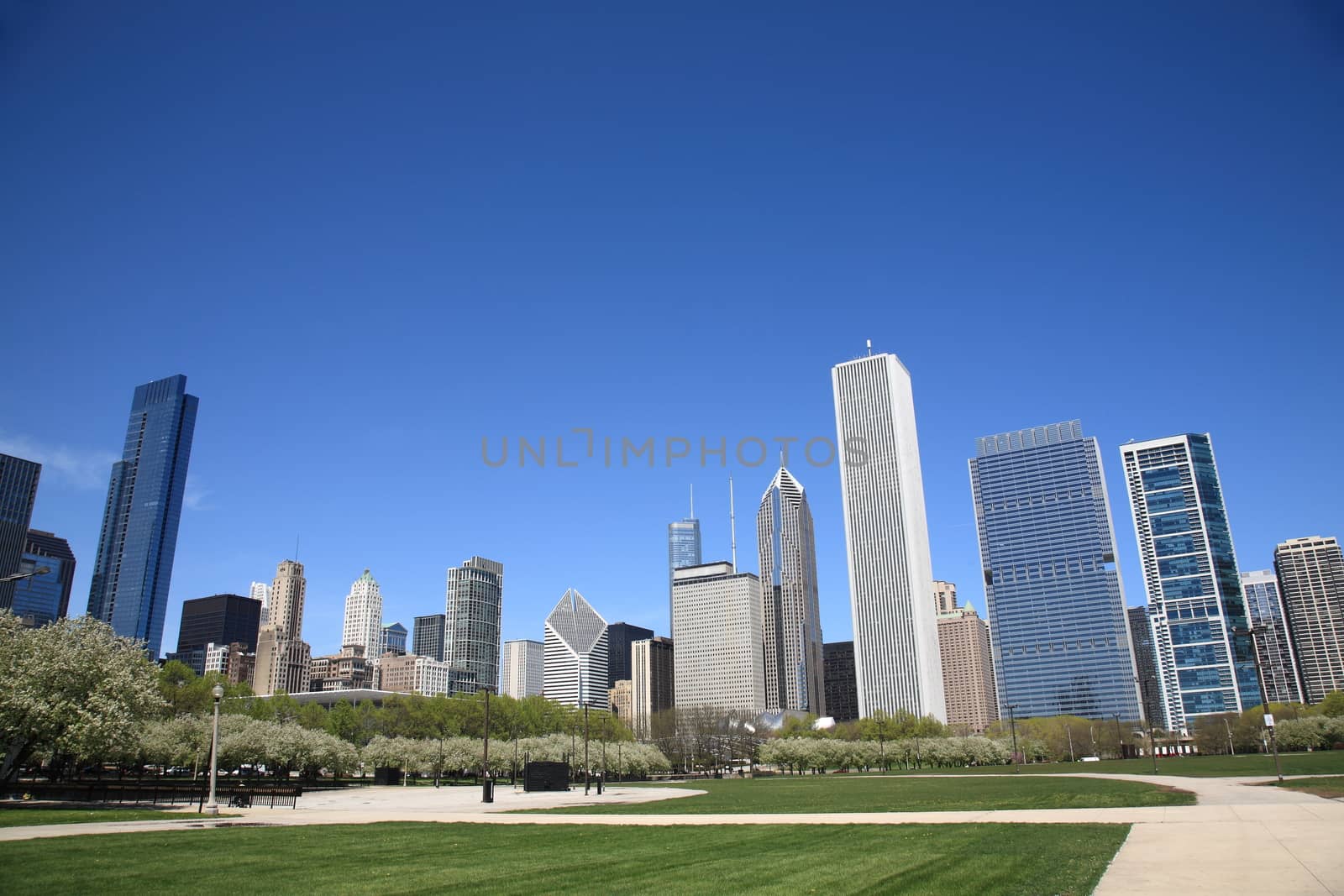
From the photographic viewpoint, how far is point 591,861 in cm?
1839

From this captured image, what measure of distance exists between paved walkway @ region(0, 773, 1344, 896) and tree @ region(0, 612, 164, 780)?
9.46 meters

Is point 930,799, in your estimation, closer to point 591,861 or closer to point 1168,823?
point 1168,823

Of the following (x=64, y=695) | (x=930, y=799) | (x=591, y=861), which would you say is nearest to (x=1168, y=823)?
(x=930, y=799)

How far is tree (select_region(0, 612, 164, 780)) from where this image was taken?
39297 mm

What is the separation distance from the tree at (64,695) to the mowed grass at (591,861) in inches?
778

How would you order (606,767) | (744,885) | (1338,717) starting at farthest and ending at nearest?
(1338,717) → (606,767) → (744,885)

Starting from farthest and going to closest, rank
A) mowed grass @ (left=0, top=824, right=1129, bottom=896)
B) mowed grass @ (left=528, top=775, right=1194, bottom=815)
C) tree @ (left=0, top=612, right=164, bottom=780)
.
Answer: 1. tree @ (left=0, top=612, right=164, bottom=780)
2. mowed grass @ (left=528, top=775, right=1194, bottom=815)
3. mowed grass @ (left=0, top=824, right=1129, bottom=896)

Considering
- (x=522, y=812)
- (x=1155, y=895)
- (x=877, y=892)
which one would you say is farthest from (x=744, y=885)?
(x=522, y=812)

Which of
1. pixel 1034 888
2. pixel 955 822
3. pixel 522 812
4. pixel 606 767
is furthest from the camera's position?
pixel 606 767

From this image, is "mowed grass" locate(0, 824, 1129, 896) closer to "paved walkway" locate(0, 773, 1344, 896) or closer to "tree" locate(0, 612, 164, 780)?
"paved walkway" locate(0, 773, 1344, 896)

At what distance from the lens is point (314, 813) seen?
36.4 m

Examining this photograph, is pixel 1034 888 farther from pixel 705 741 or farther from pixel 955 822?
pixel 705 741

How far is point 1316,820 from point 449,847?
72.5ft

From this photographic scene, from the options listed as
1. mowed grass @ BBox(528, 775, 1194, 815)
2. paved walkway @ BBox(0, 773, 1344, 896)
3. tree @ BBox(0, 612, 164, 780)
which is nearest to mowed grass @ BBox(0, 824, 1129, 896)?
paved walkway @ BBox(0, 773, 1344, 896)
